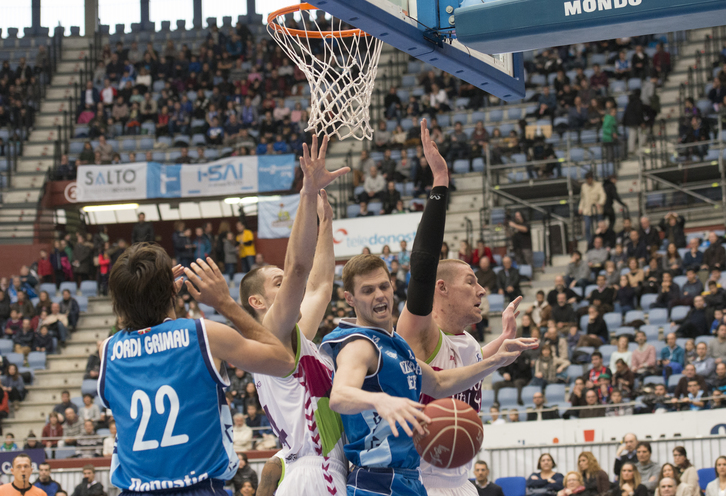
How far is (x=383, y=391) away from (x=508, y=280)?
14726 mm

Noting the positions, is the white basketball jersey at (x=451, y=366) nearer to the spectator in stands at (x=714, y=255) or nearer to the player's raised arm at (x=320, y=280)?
the player's raised arm at (x=320, y=280)

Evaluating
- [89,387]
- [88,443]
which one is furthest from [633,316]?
[89,387]

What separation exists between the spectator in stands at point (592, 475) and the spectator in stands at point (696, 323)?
405 cm

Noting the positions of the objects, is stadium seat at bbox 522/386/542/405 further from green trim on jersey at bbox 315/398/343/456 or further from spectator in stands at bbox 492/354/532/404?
green trim on jersey at bbox 315/398/343/456

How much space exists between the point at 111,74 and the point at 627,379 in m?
21.2

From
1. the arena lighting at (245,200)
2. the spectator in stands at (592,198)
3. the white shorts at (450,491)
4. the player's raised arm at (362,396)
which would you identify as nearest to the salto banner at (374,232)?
the spectator in stands at (592,198)

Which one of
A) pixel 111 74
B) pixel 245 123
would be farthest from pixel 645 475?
pixel 111 74

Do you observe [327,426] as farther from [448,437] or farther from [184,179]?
[184,179]

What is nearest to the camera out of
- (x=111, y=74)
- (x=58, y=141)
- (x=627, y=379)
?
(x=627, y=379)

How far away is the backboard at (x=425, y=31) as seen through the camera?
209 inches

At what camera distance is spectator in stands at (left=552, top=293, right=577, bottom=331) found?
16562 mm

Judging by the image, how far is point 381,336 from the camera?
4441mm

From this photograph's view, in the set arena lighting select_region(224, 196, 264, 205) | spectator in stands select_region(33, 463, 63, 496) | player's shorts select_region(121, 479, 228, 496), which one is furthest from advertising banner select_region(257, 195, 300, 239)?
player's shorts select_region(121, 479, 228, 496)

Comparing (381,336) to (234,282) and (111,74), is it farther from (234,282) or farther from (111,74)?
(111,74)
